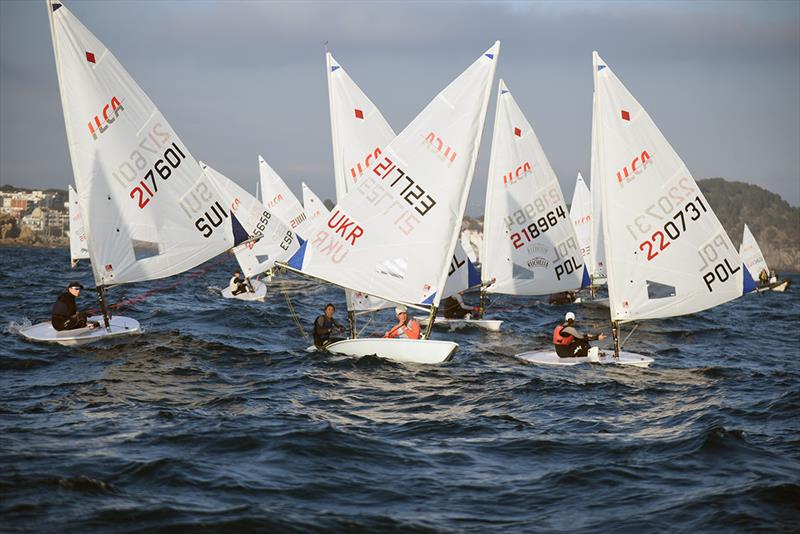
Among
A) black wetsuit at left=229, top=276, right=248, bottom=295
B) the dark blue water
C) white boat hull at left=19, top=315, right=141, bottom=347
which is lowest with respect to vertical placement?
the dark blue water

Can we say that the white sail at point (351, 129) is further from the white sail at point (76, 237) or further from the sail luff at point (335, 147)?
the white sail at point (76, 237)

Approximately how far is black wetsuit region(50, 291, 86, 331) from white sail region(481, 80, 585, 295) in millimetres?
13358

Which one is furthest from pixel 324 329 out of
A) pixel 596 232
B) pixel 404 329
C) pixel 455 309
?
pixel 596 232

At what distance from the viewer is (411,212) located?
60.6 ft

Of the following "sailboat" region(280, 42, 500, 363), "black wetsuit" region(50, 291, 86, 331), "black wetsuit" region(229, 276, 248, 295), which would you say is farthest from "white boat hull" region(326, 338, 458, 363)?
"black wetsuit" region(229, 276, 248, 295)

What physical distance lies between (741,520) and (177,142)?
52.8ft

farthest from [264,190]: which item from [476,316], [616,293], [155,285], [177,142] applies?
[616,293]

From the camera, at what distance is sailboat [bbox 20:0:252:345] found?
1944 centimetres

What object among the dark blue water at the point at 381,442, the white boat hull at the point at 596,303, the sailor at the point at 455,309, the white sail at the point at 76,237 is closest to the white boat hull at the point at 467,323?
the sailor at the point at 455,309

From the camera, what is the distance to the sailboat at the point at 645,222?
1966 cm

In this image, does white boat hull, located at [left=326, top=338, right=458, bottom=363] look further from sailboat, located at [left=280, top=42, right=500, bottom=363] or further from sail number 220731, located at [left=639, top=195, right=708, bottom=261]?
sail number 220731, located at [left=639, top=195, right=708, bottom=261]

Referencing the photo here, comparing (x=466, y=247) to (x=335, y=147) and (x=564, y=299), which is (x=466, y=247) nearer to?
(x=564, y=299)

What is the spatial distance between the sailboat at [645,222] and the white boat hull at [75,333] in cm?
985

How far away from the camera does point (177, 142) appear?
21.0 meters
